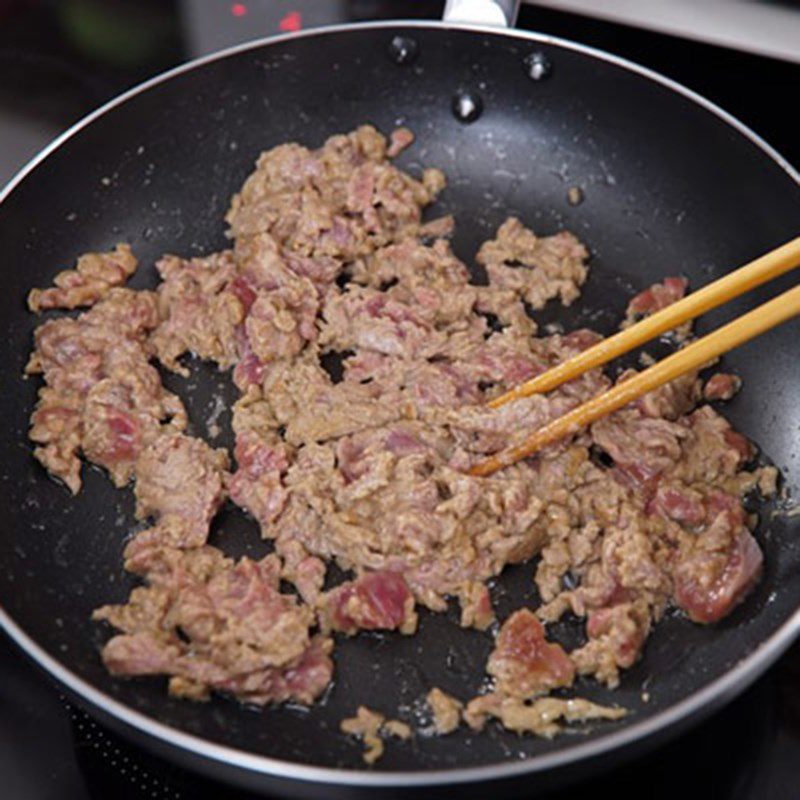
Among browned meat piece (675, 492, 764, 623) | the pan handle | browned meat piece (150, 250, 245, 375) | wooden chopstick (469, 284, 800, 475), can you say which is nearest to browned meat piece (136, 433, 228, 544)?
browned meat piece (150, 250, 245, 375)

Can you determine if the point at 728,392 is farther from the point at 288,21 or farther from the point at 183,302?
the point at 288,21

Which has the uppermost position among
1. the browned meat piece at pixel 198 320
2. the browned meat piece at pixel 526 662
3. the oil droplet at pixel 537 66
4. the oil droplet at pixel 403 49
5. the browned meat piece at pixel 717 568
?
the oil droplet at pixel 537 66

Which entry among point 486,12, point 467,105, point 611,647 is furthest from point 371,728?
point 486,12

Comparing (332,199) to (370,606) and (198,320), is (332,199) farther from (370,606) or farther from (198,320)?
(370,606)

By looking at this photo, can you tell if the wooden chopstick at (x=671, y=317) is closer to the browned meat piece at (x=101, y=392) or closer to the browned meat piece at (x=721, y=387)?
the browned meat piece at (x=721, y=387)

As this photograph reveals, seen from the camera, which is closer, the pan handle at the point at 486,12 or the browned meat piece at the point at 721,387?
the browned meat piece at the point at 721,387

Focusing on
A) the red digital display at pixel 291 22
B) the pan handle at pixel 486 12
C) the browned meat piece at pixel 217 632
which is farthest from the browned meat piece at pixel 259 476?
the red digital display at pixel 291 22
